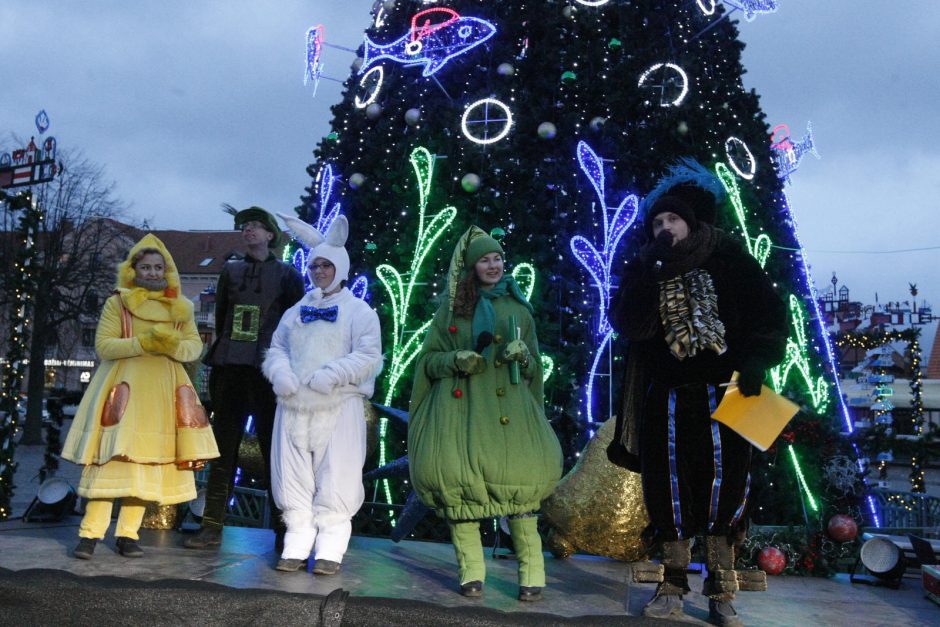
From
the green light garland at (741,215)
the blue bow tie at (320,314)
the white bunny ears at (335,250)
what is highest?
the green light garland at (741,215)

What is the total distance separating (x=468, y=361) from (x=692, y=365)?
1.02 metres

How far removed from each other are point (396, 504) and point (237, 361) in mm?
1878

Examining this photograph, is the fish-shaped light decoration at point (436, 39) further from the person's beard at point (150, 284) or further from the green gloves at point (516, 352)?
the green gloves at point (516, 352)

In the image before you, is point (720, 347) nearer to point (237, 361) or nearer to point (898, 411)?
point (237, 361)

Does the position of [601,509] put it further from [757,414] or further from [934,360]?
[934,360]

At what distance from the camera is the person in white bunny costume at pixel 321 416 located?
4.46 metres

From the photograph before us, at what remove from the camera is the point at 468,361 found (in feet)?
13.2

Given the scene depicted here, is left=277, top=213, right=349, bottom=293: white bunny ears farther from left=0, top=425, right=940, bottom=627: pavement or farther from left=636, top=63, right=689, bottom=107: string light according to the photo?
left=636, top=63, right=689, bottom=107: string light

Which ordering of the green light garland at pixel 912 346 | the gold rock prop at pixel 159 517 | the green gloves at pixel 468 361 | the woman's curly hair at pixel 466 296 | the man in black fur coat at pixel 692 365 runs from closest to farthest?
1. the man in black fur coat at pixel 692 365
2. the green gloves at pixel 468 361
3. the woman's curly hair at pixel 466 296
4. the gold rock prop at pixel 159 517
5. the green light garland at pixel 912 346

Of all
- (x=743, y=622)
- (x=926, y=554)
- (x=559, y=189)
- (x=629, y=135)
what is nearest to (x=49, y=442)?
(x=559, y=189)

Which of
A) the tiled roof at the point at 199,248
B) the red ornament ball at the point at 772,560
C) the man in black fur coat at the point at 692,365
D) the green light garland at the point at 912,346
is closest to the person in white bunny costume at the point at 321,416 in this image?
the man in black fur coat at the point at 692,365

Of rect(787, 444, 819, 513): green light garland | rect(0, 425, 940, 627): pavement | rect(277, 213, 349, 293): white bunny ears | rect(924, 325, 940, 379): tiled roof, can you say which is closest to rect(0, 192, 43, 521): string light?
rect(0, 425, 940, 627): pavement

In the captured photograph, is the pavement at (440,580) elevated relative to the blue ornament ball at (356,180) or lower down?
lower down

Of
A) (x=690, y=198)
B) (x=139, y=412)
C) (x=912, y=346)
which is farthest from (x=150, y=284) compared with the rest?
(x=912, y=346)
